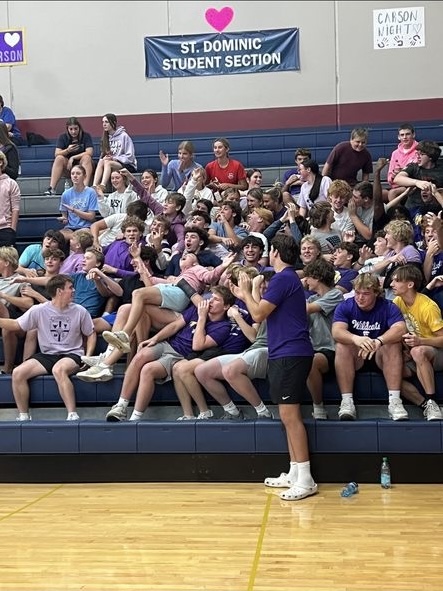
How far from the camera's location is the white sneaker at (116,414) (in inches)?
263

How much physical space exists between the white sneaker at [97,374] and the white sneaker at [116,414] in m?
0.23

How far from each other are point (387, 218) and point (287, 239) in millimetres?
2643

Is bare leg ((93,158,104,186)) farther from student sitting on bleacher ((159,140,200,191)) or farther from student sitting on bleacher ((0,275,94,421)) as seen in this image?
student sitting on bleacher ((0,275,94,421))

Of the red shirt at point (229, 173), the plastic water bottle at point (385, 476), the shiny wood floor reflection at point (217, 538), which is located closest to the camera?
the shiny wood floor reflection at point (217, 538)

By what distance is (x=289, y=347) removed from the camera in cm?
602

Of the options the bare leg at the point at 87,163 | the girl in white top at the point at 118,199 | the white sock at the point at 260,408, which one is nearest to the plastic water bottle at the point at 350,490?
the white sock at the point at 260,408

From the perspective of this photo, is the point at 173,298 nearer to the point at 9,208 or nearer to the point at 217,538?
the point at 217,538

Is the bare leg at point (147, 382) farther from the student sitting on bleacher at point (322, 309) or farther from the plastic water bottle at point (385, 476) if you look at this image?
the plastic water bottle at point (385, 476)

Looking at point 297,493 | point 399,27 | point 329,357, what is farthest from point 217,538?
point 399,27

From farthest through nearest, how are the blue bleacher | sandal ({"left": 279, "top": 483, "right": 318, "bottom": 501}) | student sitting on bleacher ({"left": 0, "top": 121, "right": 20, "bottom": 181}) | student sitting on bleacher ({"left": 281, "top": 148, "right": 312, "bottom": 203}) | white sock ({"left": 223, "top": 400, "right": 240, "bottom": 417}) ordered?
the blue bleacher
student sitting on bleacher ({"left": 0, "top": 121, "right": 20, "bottom": 181})
student sitting on bleacher ({"left": 281, "top": 148, "right": 312, "bottom": 203})
white sock ({"left": 223, "top": 400, "right": 240, "bottom": 417})
sandal ({"left": 279, "top": 483, "right": 318, "bottom": 501})

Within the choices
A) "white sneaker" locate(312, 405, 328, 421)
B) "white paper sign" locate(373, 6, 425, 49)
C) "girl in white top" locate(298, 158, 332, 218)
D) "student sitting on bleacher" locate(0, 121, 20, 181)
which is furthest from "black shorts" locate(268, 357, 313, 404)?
"white paper sign" locate(373, 6, 425, 49)

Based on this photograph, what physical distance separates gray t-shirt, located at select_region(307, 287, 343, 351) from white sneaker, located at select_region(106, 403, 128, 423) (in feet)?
4.53

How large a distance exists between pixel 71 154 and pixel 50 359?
4.58 metres

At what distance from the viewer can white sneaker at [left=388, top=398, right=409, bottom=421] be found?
626cm
